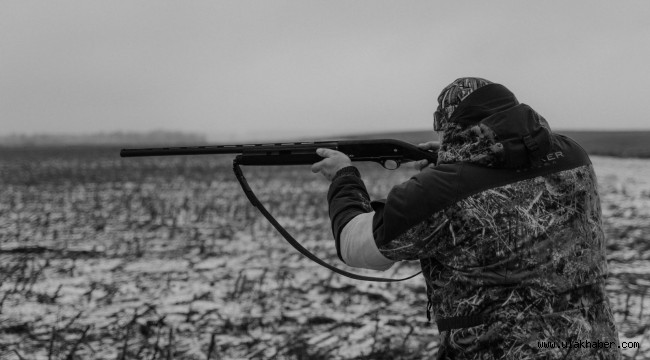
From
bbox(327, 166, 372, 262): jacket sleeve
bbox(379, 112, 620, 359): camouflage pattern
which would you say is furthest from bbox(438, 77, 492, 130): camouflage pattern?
bbox(327, 166, 372, 262): jacket sleeve

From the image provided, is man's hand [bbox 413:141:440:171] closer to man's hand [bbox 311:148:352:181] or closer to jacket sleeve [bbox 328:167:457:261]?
man's hand [bbox 311:148:352:181]

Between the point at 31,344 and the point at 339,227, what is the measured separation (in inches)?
141

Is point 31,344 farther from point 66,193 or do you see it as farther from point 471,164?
point 66,193

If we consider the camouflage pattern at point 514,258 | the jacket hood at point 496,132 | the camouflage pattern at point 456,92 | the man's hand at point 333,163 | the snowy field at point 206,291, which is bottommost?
the snowy field at point 206,291

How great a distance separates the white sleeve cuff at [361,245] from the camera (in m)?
2.28

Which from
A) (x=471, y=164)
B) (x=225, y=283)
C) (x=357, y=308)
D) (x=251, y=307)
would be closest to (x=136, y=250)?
(x=225, y=283)

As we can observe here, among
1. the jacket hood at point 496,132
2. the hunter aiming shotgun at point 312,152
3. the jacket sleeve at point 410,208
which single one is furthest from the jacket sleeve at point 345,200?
the hunter aiming shotgun at point 312,152

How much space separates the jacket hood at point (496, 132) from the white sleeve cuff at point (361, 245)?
1.40 ft

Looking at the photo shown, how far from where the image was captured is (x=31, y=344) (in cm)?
464

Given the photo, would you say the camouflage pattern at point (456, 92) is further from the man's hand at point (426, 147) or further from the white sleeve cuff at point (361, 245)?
the man's hand at point (426, 147)

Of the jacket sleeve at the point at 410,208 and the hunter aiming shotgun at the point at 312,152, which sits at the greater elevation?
the hunter aiming shotgun at the point at 312,152

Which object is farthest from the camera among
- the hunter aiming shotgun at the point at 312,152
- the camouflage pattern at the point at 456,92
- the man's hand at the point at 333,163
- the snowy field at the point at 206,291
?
the snowy field at the point at 206,291

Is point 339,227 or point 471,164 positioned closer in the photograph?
point 471,164

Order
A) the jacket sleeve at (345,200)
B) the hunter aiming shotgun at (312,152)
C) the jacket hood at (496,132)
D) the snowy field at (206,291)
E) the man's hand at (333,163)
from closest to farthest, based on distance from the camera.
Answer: the jacket hood at (496,132), the jacket sleeve at (345,200), the man's hand at (333,163), the hunter aiming shotgun at (312,152), the snowy field at (206,291)
